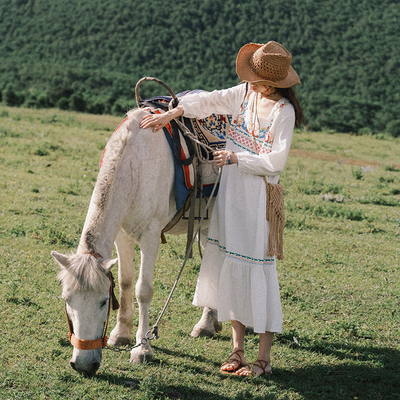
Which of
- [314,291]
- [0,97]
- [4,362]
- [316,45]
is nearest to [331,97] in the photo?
[316,45]

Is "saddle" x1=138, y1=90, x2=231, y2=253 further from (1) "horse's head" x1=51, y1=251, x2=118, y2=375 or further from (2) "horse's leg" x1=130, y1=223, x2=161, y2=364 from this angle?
(1) "horse's head" x1=51, y1=251, x2=118, y2=375

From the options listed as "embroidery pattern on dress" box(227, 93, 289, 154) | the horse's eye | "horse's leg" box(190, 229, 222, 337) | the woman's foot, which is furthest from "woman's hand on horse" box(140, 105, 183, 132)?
the woman's foot

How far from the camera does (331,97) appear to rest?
2633 cm

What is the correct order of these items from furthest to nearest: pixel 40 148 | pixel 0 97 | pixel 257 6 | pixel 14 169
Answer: pixel 257 6 → pixel 0 97 → pixel 40 148 → pixel 14 169

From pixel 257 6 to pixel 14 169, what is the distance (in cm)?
3247

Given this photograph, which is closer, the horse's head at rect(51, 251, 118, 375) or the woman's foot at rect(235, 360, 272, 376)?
the horse's head at rect(51, 251, 118, 375)

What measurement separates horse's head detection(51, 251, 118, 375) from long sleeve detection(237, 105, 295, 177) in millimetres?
1125

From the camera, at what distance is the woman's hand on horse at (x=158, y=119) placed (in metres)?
3.47

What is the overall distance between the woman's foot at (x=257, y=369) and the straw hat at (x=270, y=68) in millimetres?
1927

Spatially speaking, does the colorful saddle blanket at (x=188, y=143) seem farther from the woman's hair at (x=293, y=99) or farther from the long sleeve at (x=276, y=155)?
the woman's hair at (x=293, y=99)

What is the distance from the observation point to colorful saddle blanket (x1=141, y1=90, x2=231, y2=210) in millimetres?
3648

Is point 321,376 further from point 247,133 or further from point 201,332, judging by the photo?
point 247,133

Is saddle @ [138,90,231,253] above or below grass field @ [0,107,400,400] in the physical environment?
above

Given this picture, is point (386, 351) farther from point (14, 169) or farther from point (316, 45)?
point (316, 45)
